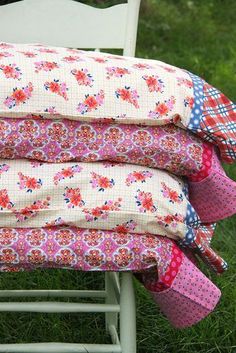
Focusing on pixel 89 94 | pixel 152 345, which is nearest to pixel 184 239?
pixel 89 94

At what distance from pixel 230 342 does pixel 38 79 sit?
859 mm

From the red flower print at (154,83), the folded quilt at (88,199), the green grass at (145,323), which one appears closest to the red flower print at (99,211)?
the folded quilt at (88,199)

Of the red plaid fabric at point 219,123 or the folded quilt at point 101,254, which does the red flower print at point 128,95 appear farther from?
→ the folded quilt at point 101,254

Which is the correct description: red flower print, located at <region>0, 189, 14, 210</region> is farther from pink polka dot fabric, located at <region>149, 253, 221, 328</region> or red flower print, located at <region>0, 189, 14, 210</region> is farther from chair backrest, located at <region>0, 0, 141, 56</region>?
chair backrest, located at <region>0, 0, 141, 56</region>

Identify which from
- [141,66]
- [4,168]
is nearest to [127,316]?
[4,168]

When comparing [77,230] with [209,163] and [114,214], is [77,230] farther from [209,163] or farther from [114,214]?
[209,163]

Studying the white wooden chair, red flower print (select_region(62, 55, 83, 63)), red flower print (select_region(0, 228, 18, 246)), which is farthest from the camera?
the white wooden chair

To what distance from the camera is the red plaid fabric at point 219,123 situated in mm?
1420

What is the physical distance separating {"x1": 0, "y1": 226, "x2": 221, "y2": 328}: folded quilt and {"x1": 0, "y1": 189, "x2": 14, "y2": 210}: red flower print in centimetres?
4

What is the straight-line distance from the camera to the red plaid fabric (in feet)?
4.66

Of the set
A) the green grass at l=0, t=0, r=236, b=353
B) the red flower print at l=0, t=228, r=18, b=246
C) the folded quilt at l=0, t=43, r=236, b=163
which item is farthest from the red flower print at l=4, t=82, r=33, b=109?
the green grass at l=0, t=0, r=236, b=353

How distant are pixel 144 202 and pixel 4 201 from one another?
0.77 feet

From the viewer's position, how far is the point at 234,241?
240 centimetres

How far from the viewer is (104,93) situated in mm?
1391
